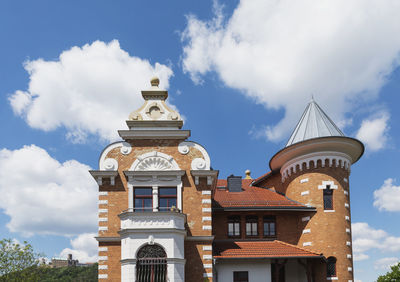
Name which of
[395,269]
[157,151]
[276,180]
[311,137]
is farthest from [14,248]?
[395,269]

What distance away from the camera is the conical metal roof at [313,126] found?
2786cm

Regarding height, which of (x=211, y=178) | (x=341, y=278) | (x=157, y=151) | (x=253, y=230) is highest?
(x=157, y=151)

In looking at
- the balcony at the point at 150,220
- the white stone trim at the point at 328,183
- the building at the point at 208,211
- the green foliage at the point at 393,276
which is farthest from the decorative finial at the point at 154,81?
the green foliage at the point at 393,276

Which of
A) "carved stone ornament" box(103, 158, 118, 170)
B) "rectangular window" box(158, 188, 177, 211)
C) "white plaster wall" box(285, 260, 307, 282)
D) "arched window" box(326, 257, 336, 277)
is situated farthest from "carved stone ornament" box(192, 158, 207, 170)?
"arched window" box(326, 257, 336, 277)

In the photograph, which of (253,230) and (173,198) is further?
(253,230)

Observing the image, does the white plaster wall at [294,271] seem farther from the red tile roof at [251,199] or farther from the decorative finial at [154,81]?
the decorative finial at [154,81]

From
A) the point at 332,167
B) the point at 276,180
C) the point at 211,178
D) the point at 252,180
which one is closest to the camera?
the point at 211,178

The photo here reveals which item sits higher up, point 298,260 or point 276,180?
point 276,180

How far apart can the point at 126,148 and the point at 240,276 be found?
377 inches

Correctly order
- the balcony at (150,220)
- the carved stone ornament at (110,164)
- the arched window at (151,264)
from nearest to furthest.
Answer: the arched window at (151,264), the balcony at (150,220), the carved stone ornament at (110,164)

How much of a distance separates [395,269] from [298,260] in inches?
268

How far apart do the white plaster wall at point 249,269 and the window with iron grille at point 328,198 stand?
511 centimetres

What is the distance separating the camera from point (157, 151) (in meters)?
24.5

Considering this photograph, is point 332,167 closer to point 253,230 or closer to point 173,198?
point 253,230
